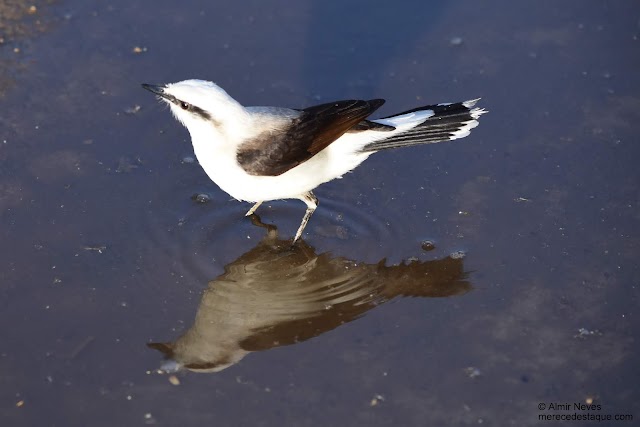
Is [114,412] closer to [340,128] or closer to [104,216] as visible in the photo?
[104,216]

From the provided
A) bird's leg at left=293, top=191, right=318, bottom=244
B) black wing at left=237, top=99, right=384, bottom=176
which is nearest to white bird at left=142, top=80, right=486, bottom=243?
black wing at left=237, top=99, right=384, bottom=176

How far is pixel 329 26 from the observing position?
853 cm

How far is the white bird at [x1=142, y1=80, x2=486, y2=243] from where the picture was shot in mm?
6445

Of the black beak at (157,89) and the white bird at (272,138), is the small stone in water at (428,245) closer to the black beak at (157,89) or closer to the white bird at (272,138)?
the white bird at (272,138)

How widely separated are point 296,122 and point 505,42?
2.71 metres

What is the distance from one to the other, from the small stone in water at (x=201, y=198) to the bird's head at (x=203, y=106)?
64cm

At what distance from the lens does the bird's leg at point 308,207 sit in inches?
268

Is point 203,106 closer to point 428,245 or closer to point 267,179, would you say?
point 267,179

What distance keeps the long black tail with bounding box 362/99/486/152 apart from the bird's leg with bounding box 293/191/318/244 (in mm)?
509

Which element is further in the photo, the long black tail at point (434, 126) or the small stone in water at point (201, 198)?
the small stone in water at point (201, 198)

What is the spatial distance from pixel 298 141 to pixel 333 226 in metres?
0.73

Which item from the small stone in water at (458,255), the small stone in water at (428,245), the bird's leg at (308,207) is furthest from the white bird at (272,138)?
the small stone in water at (458,255)

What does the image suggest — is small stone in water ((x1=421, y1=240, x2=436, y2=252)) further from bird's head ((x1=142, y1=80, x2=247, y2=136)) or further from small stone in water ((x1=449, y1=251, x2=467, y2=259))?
bird's head ((x1=142, y1=80, x2=247, y2=136))

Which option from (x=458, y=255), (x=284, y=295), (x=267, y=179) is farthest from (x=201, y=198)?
(x=458, y=255)
